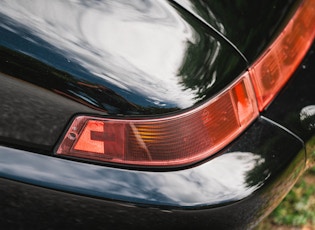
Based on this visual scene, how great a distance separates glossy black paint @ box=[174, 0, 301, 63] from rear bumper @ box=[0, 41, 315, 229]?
0.38 metres

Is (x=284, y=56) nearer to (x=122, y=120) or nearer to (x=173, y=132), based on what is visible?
(x=173, y=132)

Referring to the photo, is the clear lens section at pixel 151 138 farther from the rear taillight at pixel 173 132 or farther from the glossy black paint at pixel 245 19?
the glossy black paint at pixel 245 19

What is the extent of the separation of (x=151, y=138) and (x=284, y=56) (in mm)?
698

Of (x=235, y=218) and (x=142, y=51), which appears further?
(x=235, y=218)

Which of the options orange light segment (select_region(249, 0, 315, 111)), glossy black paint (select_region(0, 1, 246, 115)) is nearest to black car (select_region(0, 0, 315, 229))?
glossy black paint (select_region(0, 1, 246, 115))

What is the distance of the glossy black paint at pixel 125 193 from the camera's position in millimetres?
1791

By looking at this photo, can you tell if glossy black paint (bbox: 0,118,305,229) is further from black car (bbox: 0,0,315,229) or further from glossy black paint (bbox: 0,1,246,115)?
glossy black paint (bbox: 0,1,246,115)

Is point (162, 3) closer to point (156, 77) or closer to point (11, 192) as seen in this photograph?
point (156, 77)

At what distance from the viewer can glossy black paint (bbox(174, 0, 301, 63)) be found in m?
1.98

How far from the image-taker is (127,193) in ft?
5.85

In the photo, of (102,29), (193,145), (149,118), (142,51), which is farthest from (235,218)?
(102,29)

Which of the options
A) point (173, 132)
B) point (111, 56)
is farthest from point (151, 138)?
point (111, 56)

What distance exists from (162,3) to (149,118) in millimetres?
451

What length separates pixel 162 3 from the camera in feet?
6.39
